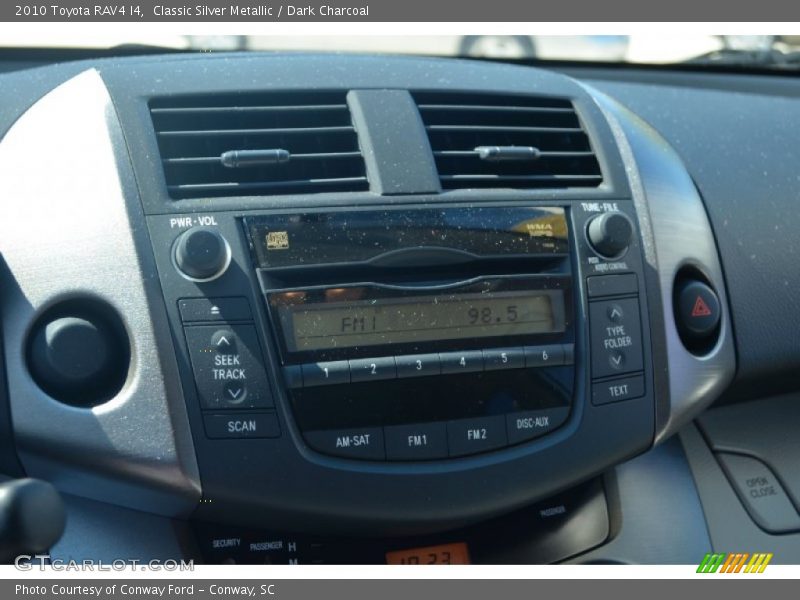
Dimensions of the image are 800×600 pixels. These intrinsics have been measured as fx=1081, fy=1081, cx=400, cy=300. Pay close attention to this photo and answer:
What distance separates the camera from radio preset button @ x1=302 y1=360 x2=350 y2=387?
1.79 metres

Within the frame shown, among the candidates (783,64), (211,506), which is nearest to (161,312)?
(211,506)

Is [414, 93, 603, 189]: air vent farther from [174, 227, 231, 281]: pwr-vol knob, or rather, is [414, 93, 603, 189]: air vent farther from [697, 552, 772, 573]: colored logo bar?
[697, 552, 772, 573]: colored logo bar

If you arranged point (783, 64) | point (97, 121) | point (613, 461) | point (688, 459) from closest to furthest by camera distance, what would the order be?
point (97, 121) < point (613, 461) < point (688, 459) < point (783, 64)

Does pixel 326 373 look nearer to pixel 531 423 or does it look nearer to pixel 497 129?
pixel 531 423

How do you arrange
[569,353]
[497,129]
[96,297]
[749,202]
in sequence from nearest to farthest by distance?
[96,297], [569,353], [497,129], [749,202]

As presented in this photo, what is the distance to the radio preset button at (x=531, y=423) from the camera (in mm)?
1906

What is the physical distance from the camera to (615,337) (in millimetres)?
2002

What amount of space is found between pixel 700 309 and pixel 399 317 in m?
0.66

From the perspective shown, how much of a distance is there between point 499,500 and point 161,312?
2.20 ft

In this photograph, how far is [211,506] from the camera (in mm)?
1776

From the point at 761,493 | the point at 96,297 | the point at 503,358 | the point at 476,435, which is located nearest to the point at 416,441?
the point at 476,435

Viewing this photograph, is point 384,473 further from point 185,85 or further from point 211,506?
point 185,85

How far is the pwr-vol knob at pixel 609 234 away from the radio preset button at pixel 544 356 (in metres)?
0.21

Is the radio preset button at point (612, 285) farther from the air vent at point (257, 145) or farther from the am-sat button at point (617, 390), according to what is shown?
the air vent at point (257, 145)
